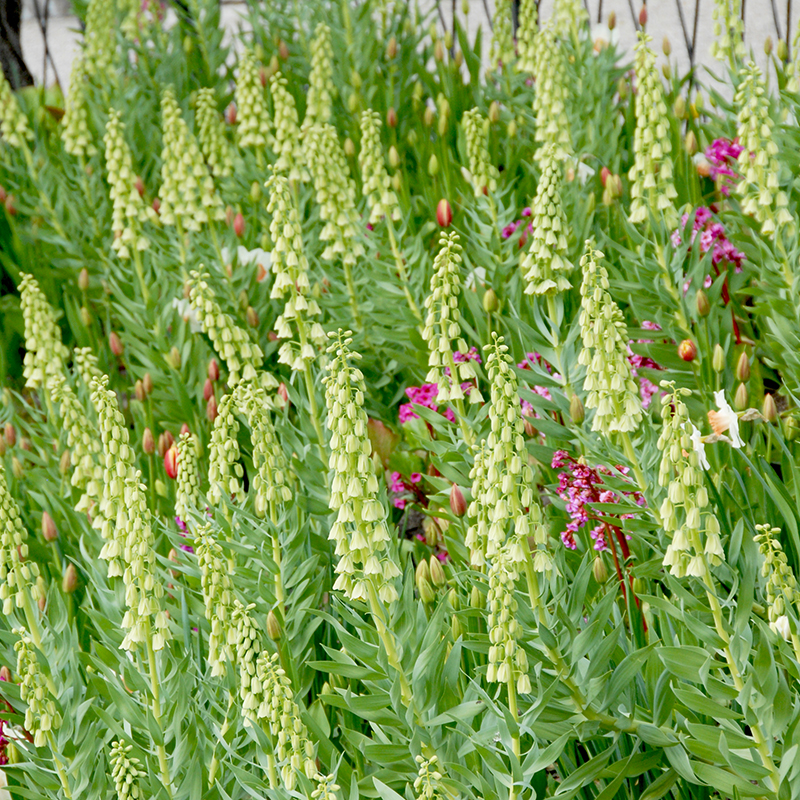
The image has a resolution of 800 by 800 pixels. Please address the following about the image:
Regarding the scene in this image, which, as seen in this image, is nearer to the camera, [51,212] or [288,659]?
[288,659]

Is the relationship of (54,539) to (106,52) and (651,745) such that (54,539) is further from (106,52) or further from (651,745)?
(106,52)

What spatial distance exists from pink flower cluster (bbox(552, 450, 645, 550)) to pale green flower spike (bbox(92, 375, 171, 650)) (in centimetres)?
74

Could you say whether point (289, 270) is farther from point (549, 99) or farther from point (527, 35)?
point (527, 35)

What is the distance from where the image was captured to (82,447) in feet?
6.86

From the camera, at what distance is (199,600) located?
191cm

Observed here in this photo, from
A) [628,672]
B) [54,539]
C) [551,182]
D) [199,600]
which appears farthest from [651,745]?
[54,539]

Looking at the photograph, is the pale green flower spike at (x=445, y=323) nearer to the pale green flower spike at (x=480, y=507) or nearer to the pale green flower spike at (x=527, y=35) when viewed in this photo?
the pale green flower spike at (x=480, y=507)

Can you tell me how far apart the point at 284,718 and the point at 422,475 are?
3.33ft

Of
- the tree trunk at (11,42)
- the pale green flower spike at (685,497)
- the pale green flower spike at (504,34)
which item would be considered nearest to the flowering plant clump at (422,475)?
the pale green flower spike at (685,497)

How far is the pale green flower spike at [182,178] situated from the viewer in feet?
9.09

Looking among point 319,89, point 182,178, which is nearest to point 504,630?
point 182,178

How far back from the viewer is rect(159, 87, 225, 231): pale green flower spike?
2770 millimetres

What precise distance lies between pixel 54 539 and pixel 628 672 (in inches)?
55.0

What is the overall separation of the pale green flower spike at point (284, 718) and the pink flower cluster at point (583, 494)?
0.64m
